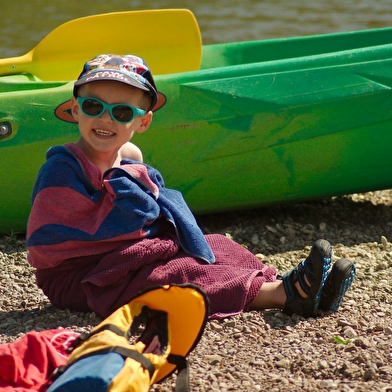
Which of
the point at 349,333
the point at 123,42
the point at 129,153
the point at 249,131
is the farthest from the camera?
Result: the point at 123,42

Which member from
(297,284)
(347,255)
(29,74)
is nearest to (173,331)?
(297,284)

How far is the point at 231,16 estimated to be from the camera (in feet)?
31.2

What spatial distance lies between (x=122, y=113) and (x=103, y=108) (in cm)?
7

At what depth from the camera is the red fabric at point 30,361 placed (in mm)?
2201

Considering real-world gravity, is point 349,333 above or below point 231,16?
above

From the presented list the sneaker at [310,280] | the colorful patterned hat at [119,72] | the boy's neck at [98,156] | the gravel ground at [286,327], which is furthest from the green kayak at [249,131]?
the sneaker at [310,280]

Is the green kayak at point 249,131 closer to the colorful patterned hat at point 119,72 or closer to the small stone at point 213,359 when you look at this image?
the colorful patterned hat at point 119,72

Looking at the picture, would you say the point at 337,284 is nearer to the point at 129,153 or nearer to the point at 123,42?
the point at 129,153

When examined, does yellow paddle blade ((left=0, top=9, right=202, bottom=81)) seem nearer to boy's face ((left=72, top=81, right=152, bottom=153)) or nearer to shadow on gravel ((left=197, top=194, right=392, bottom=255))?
shadow on gravel ((left=197, top=194, right=392, bottom=255))

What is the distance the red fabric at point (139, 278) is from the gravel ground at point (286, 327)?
62 mm

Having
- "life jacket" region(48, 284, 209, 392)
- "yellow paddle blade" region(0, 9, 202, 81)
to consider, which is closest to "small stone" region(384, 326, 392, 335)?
"life jacket" region(48, 284, 209, 392)

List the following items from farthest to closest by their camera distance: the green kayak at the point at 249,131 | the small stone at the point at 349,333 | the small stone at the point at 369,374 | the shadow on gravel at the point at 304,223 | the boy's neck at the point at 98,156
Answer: the shadow on gravel at the point at 304,223 < the green kayak at the point at 249,131 < the boy's neck at the point at 98,156 < the small stone at the point at 349,333 < the small stone at the point at 369,374

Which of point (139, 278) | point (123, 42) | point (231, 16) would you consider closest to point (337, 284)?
point (139, 278)

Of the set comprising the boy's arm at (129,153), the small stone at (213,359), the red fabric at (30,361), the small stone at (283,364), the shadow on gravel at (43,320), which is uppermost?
the boy's arm at (129,153)
